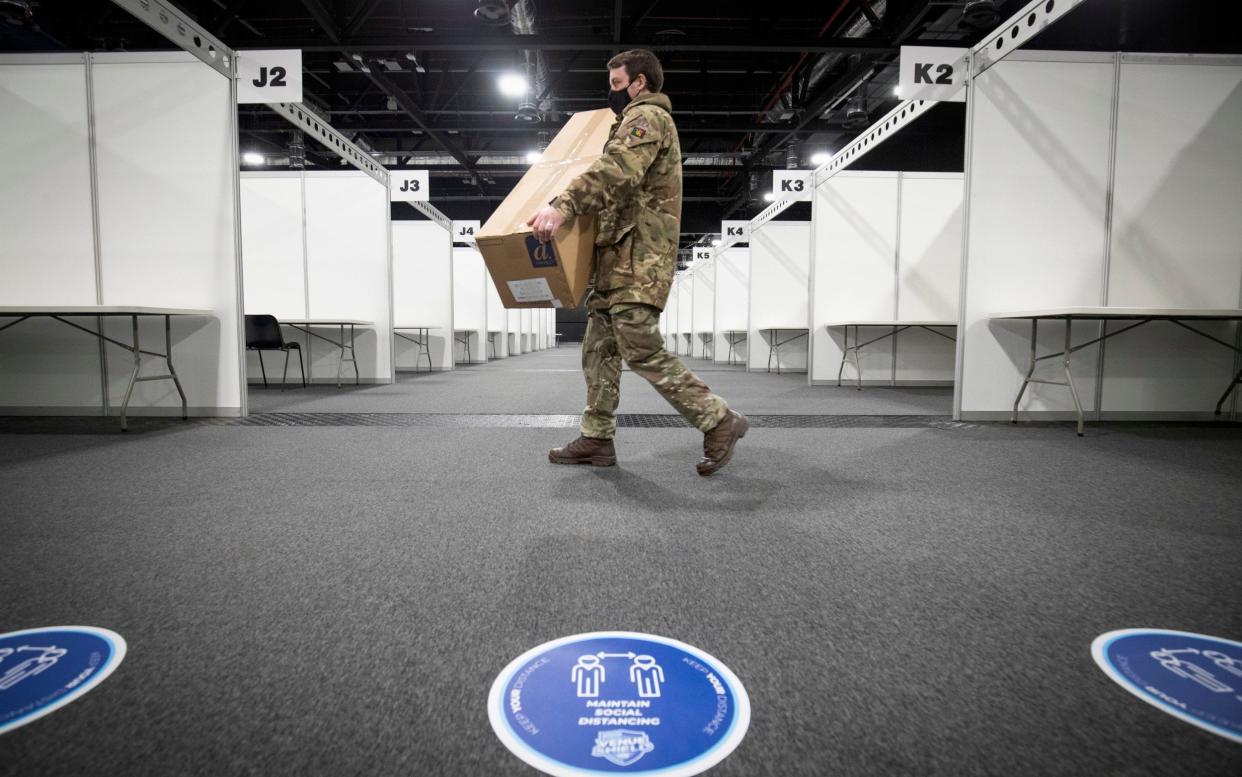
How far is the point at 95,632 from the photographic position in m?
0.98

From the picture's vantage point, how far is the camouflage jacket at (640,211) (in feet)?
6.20

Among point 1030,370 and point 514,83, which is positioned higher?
point 514,83

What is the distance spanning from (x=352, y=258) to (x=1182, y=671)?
6.78 m

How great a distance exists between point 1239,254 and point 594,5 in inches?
267

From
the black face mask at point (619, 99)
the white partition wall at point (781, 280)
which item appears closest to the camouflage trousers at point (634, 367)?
the black face mask at point (619, 99)

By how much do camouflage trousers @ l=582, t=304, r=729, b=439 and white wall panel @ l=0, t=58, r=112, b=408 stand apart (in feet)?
12.1

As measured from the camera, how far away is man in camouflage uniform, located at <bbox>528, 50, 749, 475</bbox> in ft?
6.19

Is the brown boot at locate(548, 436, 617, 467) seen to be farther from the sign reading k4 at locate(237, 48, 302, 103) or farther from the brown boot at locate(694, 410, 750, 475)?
the sign reading k4 at locate(237, 48, 302, 103)

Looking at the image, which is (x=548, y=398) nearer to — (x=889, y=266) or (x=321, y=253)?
(x=321, y=253)

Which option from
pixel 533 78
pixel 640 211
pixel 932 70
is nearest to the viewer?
pixel 640 211

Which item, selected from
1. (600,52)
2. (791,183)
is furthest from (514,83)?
(791,183)

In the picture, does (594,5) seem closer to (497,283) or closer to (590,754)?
(497,283)

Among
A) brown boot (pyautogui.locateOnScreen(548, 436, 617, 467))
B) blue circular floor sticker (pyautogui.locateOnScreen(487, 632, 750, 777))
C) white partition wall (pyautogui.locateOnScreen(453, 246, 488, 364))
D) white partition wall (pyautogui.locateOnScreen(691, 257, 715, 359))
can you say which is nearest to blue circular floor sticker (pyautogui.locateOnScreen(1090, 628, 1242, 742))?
blue circular floor sticker (pyautogui.locateOnScreen(487, 632, 750, 777))

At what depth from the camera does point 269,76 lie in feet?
12.5
